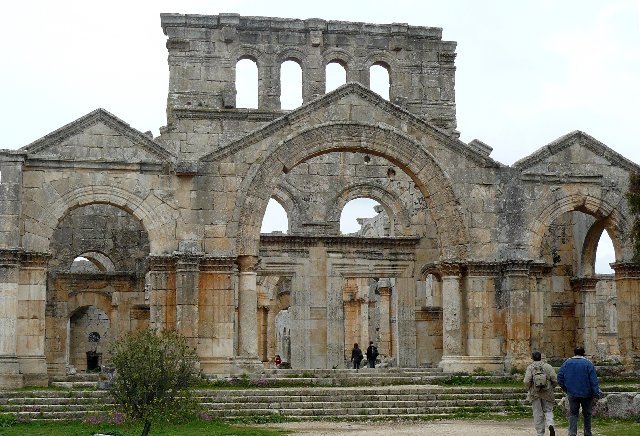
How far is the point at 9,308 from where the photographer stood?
2475 cm

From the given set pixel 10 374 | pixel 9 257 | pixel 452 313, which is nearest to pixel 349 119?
pixel 452 313

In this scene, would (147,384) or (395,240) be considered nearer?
(147,384)

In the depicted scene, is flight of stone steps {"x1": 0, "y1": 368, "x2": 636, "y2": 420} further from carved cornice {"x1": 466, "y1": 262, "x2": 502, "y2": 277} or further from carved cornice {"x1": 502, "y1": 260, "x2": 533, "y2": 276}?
carved cornice {"x1": 502, "y1": 260, "x2": 533, "y2": 276}

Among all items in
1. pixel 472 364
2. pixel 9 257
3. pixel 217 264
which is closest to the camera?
pixel 9 257

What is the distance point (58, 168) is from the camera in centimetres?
2595

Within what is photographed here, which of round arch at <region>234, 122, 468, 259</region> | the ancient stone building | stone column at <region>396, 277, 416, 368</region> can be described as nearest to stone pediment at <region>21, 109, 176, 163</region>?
the ancient stone building

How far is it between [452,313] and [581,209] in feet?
14.9

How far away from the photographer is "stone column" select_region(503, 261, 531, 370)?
2672cm

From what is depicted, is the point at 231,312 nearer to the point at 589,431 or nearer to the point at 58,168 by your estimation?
the point at 58,168

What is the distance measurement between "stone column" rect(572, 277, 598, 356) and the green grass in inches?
587

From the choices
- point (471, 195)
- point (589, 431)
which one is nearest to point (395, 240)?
point (471, 195)

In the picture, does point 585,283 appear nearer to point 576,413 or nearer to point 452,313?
point 452,313

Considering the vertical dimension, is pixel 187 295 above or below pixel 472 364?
above

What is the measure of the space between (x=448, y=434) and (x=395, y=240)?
50.1ft
